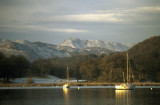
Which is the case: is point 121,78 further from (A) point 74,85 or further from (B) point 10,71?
(B) point 10,71

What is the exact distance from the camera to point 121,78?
13288 cm

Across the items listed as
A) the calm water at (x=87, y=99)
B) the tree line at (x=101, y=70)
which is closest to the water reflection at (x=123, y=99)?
the calm water at (x=87, y=99)

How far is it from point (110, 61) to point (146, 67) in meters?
14.2

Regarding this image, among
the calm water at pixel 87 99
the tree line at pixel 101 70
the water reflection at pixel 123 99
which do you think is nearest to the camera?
the water reflection at pixel 123 99

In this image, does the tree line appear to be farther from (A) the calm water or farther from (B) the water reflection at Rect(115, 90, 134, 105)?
(B) the water reflection at Rect(115, 90, 134, 105)

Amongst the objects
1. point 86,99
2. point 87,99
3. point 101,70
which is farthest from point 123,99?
point 101,70

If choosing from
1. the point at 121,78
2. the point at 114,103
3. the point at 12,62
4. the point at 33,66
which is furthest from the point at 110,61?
the point at 114,103

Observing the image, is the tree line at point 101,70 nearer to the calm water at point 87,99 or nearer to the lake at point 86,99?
the lake at point 86,99

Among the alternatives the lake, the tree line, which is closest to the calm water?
the lake

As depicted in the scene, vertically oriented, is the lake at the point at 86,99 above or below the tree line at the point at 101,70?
below

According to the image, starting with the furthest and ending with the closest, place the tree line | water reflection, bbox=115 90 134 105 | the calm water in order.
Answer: the tree line → the calm water → water reflection, bbox=115 90 134 105

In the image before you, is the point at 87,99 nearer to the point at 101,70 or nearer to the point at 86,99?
the point at 86,99

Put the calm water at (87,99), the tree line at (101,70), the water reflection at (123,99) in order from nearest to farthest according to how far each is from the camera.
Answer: the water reflection at (123,99)
the calm water at (87,99)
the tree line at (101,70)

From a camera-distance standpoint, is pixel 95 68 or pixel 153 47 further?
pixel 153 47
